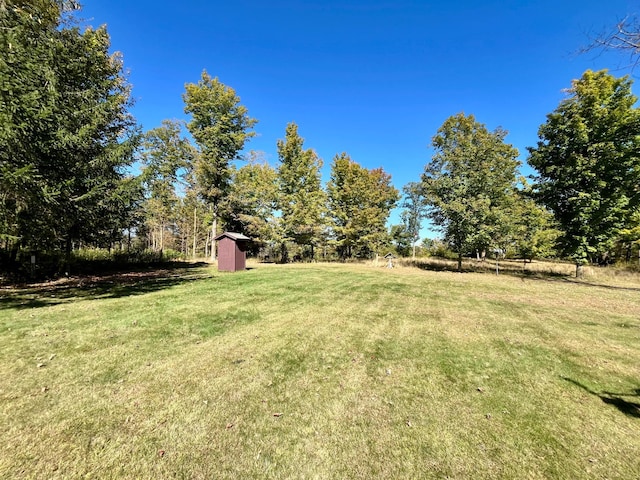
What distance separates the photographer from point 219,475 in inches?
87.9

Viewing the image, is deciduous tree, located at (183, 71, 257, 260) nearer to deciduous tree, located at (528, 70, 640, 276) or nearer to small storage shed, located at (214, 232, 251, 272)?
small storage shed, located at (214, 232, 251, 272)

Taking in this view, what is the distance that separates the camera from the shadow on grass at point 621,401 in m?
3.24

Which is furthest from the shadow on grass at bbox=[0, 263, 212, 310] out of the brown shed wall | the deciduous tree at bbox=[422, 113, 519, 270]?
the deciduous tree at bbox=[422, 113, 519, 270]

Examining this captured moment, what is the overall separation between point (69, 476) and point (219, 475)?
1.12 metres

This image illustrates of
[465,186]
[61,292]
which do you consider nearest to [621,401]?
[61,292]

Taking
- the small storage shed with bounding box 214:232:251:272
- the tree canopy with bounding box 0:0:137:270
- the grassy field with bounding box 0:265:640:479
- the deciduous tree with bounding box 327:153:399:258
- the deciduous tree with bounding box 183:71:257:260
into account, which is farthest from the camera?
the deciduous tree with bounding box 327:153:399:258

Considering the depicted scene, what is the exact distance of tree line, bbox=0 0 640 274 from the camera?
7.51 metres

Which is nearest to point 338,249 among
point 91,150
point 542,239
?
point 542,239

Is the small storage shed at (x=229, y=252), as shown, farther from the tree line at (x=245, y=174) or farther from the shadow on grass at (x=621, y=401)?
the shadow on grass at (x=621, y=401)

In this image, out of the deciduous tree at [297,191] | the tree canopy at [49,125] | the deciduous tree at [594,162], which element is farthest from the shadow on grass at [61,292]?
the deciduous tree at [594,162]

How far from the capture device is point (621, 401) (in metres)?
3.45

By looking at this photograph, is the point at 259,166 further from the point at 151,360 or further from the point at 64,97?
the point at 151,360

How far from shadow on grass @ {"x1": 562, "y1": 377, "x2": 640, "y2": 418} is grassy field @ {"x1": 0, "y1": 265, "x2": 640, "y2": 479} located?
0.02 metres

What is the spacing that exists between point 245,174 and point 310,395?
24691 mm
